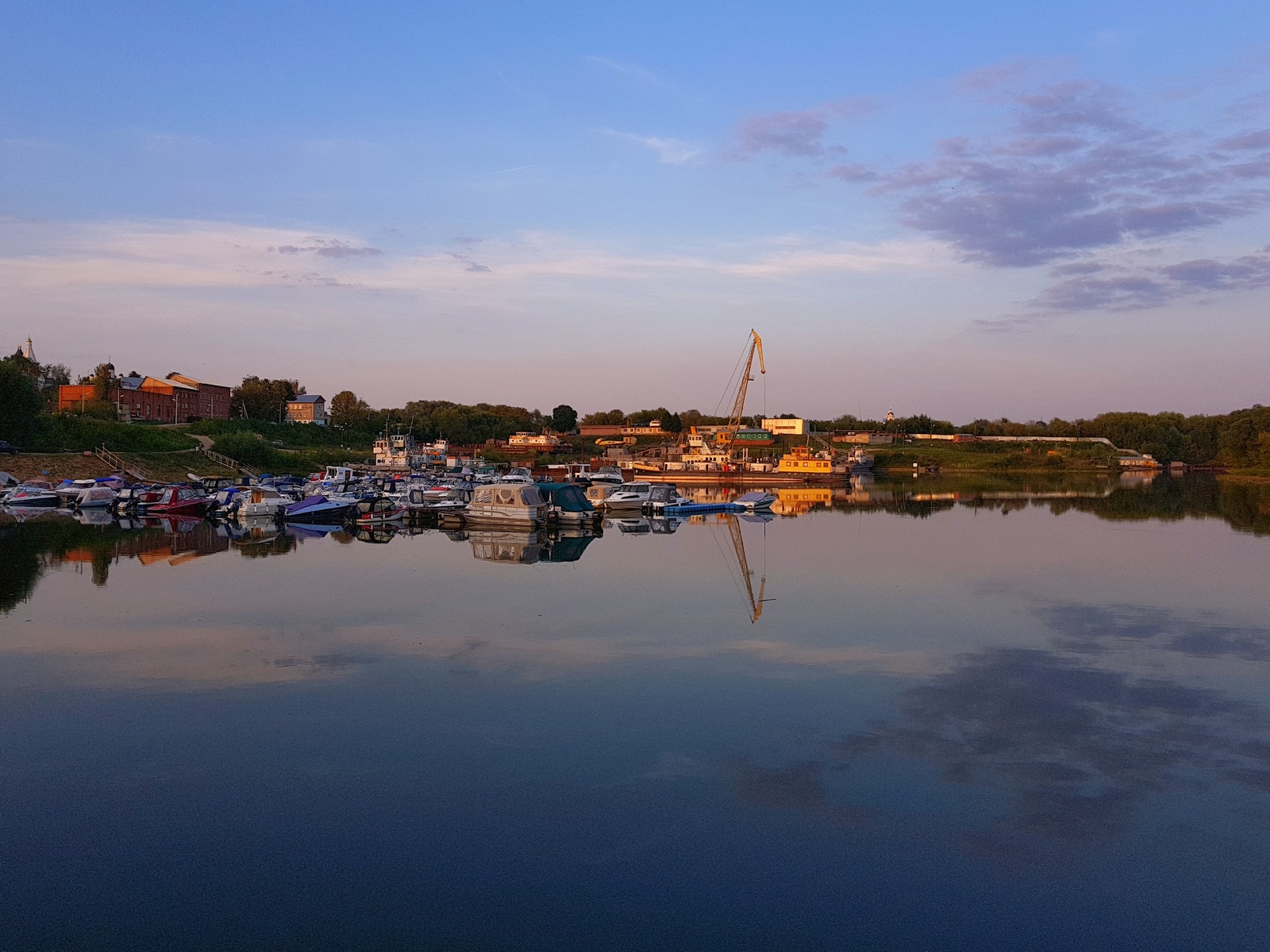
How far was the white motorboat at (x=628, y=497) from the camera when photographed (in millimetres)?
45688

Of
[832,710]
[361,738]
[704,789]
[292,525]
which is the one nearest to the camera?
[704,789]

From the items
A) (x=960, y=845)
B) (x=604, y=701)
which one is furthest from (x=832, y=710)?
(x=960, y=845)

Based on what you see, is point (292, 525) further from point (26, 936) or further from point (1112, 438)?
point (1112, 438)

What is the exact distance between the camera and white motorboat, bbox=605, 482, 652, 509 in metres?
45.7

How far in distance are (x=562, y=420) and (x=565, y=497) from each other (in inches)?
4153

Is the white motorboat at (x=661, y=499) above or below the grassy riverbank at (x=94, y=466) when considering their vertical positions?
below

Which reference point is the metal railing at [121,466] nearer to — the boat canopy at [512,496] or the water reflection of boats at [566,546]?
the boat canopy at [512,496]

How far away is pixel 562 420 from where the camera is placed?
144 metres

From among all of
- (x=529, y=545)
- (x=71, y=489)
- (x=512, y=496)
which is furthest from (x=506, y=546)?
(x=71, y=489)

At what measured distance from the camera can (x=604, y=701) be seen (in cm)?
1252

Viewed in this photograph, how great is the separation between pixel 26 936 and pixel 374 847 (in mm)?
2408

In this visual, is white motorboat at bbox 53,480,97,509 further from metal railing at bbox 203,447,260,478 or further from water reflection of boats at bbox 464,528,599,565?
water reflection of boats at bbox 464,528,599,565

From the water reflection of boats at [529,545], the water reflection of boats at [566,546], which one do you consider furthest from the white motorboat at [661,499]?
the water reflection of boats at [566,546]

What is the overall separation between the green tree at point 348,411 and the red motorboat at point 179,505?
7161cm
